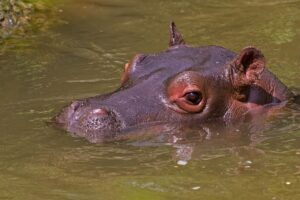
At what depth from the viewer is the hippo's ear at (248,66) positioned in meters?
7.36

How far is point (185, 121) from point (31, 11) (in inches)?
222

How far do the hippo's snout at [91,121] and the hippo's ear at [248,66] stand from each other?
1209 mm

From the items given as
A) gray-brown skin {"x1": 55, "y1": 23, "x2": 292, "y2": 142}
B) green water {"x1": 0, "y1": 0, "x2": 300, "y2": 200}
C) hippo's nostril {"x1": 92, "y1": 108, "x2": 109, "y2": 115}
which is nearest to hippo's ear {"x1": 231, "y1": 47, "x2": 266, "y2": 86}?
gray-brown skin {"x1": 55, "y1": 23, "x2": 292, "y2": 142}

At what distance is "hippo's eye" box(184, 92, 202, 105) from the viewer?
23.7 feet

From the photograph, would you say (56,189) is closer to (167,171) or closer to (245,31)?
(167,171)

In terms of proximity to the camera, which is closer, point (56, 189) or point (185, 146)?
point (56, 189)

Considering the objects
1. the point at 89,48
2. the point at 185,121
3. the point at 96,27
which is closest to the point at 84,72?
the point at 89,48

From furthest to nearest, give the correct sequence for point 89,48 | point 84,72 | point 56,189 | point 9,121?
point 89,48 → point 84,72 → point 9,121 → point 56,189

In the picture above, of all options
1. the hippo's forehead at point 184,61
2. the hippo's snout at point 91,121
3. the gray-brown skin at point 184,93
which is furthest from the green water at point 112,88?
the hippo's forehead at point 184,61

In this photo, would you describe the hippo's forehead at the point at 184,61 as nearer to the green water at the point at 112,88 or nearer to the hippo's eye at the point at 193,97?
the hippo's eye at the point at 193,97

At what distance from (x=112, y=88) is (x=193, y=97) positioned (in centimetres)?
217

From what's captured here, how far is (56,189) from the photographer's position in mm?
5816

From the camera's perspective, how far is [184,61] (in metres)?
7.49

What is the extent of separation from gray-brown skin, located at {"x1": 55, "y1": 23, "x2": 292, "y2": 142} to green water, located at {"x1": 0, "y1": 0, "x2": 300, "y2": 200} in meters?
0.23
